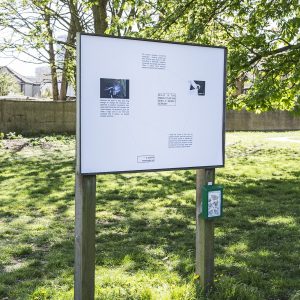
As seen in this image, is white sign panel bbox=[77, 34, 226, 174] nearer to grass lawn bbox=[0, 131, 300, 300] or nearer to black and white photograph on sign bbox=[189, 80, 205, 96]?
black and white photograph on sign bbox=[189, 80, 205, 96]

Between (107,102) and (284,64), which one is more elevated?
(284,64)

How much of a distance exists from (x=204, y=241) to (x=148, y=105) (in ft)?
4.09

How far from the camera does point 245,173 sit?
1259cm

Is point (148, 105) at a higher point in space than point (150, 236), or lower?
higher

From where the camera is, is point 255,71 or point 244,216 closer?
point 244,216

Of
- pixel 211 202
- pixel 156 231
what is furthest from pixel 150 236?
pixel 211 202

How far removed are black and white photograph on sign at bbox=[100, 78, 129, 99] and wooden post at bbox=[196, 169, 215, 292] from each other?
3.30 feet

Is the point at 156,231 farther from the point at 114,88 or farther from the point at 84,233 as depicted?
the point at 114,88

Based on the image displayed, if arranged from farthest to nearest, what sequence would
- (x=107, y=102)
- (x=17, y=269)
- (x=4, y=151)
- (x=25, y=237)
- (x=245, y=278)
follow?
(x=4, y=151), (x=25, y=237), (x=17, y=269), (x=245, y=278), (x=107, y=102)

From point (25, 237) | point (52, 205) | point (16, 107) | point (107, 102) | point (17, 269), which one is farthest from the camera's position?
point (16, 107)

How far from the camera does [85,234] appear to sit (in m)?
3.70

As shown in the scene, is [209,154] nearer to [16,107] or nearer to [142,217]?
[142,217]

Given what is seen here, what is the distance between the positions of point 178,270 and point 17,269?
1.61 meters

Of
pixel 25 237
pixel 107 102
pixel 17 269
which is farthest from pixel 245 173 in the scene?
pixel 107 102
